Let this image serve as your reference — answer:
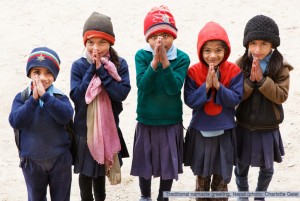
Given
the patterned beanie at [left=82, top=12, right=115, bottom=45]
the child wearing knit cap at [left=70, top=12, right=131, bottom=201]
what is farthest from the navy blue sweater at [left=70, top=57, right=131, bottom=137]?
the patterned beanie at [left=82, top=12, right=115, bottom=45]

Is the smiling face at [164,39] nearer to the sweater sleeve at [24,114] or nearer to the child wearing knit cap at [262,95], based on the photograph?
the child wearing knit cap at [262,95]

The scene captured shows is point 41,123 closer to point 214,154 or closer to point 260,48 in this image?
point 214,154

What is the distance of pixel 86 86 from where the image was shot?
3.20 meters

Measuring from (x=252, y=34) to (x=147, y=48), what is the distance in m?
0.80

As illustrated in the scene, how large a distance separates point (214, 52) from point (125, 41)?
422 cm

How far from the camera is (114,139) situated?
3.37m

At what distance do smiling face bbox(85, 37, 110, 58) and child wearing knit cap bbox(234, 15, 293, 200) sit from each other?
1066 millimetres

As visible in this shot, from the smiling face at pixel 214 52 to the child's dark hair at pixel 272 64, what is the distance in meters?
0.25

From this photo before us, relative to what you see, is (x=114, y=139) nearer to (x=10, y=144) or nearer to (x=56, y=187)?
(x=56, y=187)

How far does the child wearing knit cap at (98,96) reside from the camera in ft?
10.5

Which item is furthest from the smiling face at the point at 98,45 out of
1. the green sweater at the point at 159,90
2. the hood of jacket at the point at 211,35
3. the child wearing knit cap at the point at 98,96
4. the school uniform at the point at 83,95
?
the hood of jacket at the point at 211,35

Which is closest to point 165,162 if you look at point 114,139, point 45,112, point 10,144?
point 114,139

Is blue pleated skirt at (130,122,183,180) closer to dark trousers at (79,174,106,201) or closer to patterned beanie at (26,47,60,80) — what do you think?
dark trousers at (79,174,106,201)

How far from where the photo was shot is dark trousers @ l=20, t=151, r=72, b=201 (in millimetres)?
3141
